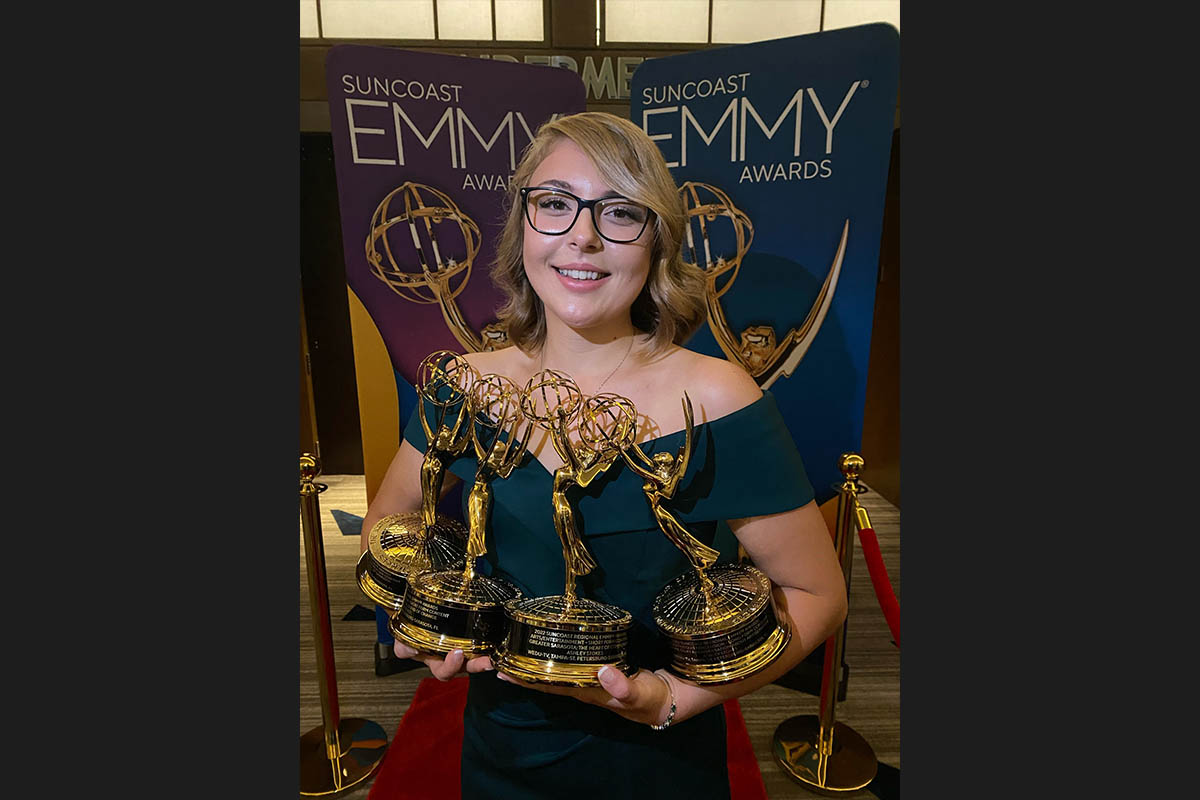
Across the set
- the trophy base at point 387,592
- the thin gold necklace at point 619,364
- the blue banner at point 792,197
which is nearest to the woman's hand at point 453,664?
the trophy base at point 387,592

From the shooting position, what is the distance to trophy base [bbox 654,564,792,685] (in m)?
1.41

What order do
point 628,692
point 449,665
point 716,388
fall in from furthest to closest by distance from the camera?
point 716,388, point 449,665, point 628,692

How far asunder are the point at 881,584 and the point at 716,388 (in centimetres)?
105

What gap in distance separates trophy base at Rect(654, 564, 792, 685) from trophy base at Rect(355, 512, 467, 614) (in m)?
0.55

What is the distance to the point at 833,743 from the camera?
2803 mm

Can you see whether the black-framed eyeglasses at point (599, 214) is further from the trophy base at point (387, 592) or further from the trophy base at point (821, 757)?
the trophy base at point (821, 757)

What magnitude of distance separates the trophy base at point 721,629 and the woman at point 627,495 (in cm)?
7

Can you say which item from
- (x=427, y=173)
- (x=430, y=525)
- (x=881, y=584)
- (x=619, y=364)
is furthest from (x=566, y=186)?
(x=881, y=584)

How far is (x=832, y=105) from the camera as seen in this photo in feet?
7.89

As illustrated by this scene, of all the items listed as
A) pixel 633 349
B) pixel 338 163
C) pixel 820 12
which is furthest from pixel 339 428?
pixel 820 12

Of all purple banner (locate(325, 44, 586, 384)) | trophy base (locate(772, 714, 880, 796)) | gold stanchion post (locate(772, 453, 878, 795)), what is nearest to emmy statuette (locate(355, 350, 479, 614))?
purple banner (locate(325, 44, 586, 384))

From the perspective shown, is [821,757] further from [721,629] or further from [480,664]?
[480,664]

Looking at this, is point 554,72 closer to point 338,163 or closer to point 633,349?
point 338,163

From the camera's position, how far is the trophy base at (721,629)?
1406 millimetres
